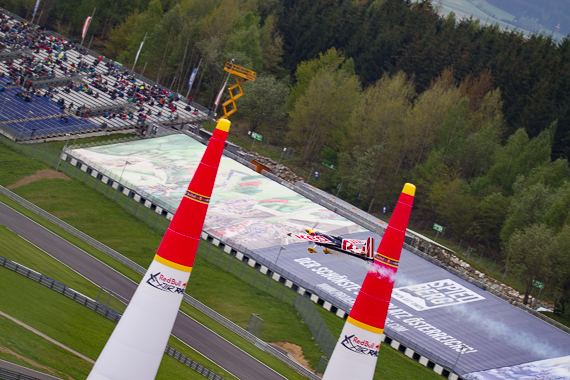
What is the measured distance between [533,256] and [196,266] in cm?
3082

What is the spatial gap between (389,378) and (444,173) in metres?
43.3

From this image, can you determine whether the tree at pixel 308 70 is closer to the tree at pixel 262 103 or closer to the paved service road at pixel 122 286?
the tree at pixel 262 103

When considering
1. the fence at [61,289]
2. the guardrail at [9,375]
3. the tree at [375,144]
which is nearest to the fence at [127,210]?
the fence at [61,289]

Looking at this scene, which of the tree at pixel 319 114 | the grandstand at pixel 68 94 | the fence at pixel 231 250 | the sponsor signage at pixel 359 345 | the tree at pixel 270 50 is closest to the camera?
the sponsor signage at pixel 359 345

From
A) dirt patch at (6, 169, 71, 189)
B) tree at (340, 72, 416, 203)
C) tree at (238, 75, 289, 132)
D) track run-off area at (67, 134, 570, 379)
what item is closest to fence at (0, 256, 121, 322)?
track run-off area at (67, 134, 570, 379)

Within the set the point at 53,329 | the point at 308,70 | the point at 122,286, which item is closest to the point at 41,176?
the point at 122,286

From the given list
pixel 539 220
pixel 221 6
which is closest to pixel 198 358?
pixel 539 220

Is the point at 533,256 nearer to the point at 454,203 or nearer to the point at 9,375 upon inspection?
the point at 454,203

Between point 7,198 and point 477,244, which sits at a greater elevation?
point 477,244

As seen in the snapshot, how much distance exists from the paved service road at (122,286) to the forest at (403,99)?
3387 cm

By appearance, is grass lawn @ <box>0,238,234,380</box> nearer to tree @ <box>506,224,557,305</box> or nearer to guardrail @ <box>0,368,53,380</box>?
guardrail @ <box>0,368,53,380</box>

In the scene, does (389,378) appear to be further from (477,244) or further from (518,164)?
(518,164)

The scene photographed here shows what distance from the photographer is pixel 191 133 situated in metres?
81.0

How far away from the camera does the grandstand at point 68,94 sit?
76.8 m
